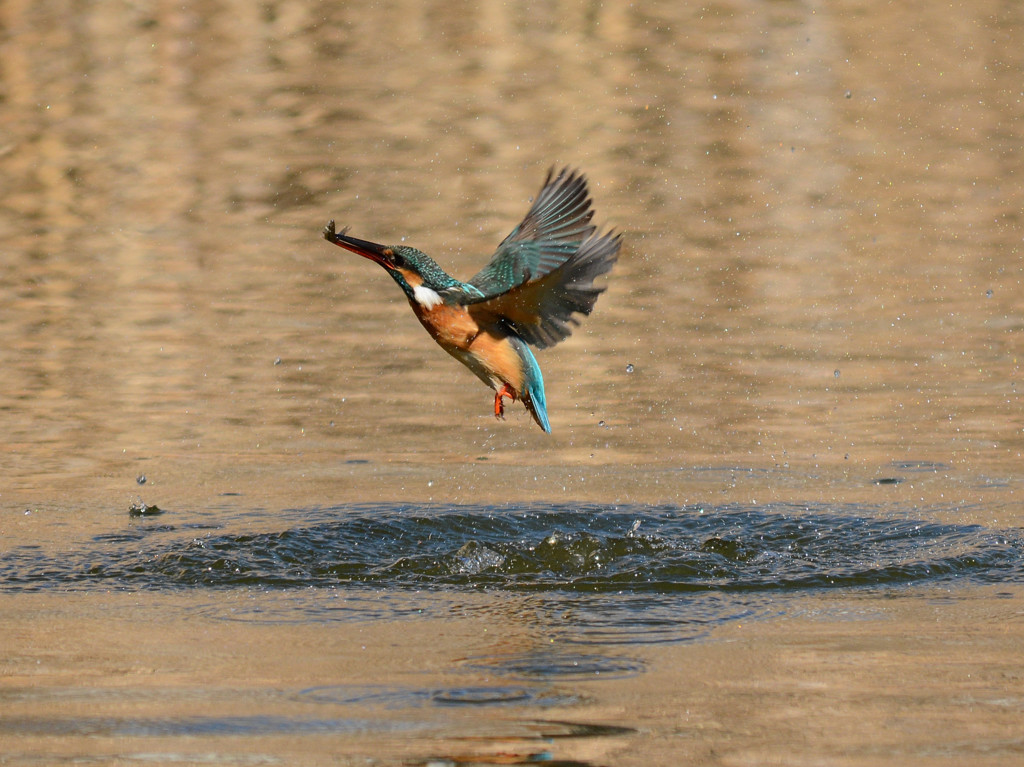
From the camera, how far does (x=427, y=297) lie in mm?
5594

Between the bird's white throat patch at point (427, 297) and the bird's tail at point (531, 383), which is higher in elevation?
the bird's white throat patch at point (427, 297)

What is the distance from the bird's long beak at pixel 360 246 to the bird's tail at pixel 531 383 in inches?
20.0

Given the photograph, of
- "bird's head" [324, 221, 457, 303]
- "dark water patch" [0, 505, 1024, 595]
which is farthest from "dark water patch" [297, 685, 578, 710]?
"bird's head" [324, 221, 457, 303]

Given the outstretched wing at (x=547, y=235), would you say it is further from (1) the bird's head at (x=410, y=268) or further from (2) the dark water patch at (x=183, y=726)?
(2) the dark water patch at (x=183, y=726)

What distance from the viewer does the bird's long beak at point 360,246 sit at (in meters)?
5.35

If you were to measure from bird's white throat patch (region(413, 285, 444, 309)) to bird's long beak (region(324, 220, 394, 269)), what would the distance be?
0.57 feet

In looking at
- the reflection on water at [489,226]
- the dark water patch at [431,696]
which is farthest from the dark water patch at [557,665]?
the reflection on water at [489,226]

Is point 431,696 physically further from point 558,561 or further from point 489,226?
point 489,226

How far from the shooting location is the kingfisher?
534 cm

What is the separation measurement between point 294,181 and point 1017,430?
7540 mm

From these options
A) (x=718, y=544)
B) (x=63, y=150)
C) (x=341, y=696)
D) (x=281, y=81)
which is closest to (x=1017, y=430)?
(x=718, y=544)

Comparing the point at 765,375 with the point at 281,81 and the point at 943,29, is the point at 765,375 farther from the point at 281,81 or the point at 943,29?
the point at 943,29

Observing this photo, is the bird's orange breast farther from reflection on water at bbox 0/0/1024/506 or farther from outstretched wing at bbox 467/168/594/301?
reflection on water at bbox 0/0/1024/506

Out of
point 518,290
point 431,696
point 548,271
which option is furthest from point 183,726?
point 548,271
